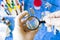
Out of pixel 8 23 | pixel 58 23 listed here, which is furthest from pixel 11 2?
pixel 58 23

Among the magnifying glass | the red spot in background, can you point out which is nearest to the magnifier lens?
the magnifying glass

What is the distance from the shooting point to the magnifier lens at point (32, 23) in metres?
1.07

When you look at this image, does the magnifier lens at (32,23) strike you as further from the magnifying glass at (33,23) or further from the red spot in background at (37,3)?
the red spot in background at (37,3)

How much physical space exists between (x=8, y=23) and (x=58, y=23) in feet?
1.28

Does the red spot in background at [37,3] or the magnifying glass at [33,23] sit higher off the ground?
the red spot in background at [37,3]

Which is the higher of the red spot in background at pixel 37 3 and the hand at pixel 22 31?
the red spot in background at pixel 37 3

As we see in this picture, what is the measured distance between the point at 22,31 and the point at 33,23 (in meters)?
0.11

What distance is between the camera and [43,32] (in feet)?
3.52

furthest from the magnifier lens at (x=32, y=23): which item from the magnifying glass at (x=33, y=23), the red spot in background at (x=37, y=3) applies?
the red spot in background at (x=37, y=3)

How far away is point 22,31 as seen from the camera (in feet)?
3.61

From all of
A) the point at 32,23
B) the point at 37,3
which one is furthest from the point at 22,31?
the point at 37,3

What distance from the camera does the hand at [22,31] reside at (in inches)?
42.9

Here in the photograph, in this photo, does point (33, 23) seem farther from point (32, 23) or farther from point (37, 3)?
point (37, 3)

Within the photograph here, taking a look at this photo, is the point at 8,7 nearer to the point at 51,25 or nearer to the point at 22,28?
the point at 22,28
